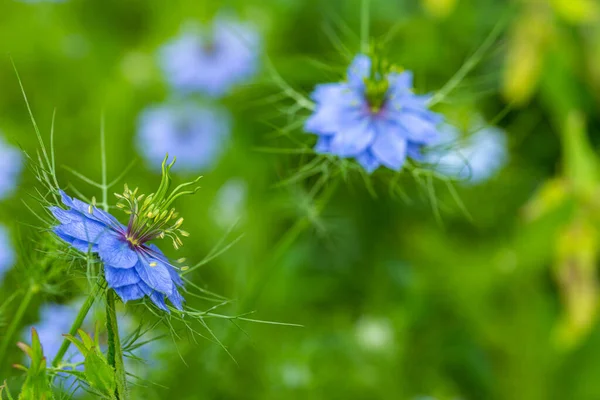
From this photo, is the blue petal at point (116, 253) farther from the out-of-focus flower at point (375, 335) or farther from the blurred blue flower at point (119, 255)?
the out-of-focus flower at point (375, 335)

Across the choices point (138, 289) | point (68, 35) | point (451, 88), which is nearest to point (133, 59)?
point (68, 35)

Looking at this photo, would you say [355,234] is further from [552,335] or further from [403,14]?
[403,14]

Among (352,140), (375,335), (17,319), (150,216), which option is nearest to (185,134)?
(375,335)

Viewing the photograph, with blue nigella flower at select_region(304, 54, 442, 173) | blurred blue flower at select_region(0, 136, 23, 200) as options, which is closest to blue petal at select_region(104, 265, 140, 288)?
blue nigella flower at select_region(304, 54, 442, 173)

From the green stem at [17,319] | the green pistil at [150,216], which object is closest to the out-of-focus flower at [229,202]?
the green stem at [17,319]

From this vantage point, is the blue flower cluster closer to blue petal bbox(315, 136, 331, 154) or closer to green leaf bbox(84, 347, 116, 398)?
blue petal bbox(315, 136, 331, 154)

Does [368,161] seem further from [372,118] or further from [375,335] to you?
[375,335]
